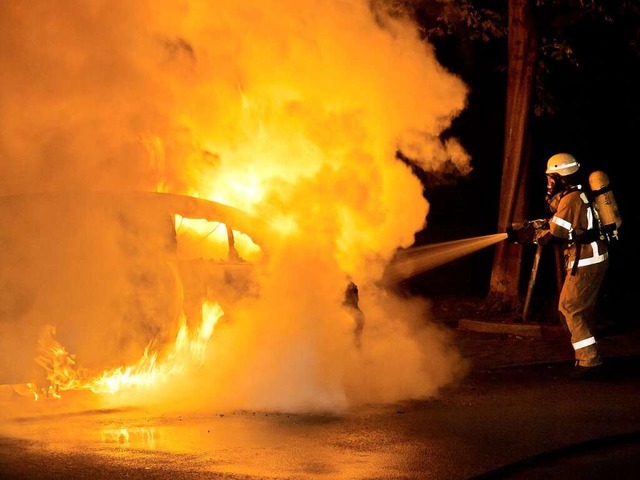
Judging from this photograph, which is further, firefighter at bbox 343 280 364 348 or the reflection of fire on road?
firefighter at bbox 343 280 364 348

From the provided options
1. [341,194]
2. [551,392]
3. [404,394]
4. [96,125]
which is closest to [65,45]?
[96,125]

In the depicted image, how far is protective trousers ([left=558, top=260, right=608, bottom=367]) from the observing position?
9.96 meters

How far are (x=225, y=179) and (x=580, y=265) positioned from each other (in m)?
3.51

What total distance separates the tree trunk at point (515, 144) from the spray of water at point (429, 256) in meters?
2.20

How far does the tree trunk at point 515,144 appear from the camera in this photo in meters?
13.8

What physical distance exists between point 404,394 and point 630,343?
4.64 m

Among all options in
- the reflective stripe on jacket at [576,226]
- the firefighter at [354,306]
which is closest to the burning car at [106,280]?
the firefighter at [354,306]

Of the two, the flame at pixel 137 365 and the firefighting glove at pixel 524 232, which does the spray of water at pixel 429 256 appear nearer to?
the firefighting glove at pixel 524 232

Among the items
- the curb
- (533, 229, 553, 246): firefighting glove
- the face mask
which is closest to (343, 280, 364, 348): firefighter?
(533, 229, 553, 246): firefighting glove

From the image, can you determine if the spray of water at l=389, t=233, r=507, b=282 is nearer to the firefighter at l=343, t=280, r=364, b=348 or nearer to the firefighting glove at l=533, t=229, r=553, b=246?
the firefighting glove at l=533, t=229, r=553, b=246

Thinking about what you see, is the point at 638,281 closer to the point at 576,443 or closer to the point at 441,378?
the point at 441,378

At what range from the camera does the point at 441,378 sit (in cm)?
978

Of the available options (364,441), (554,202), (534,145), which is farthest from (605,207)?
(534,145)

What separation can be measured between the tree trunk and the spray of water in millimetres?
2204
